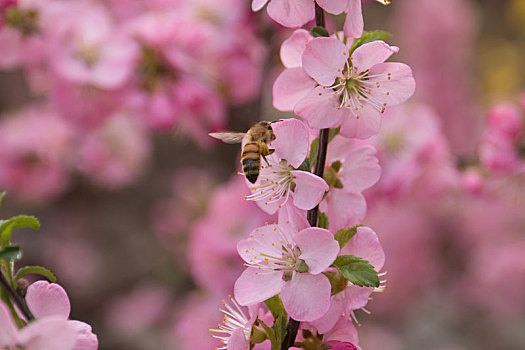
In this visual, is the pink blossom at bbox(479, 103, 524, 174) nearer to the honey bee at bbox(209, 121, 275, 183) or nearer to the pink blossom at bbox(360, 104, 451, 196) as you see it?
the pink blossom at bbox(360, 104, 451, 196)

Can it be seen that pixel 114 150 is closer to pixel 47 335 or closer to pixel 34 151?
pixel 34 151

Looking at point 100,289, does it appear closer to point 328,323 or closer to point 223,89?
point 223,89

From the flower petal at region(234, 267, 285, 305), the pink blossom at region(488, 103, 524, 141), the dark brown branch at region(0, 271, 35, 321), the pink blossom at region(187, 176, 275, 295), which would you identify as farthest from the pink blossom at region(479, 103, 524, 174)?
the dark brown branch at region(0, 271, 35, 321)

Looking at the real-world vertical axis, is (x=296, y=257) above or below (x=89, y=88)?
below

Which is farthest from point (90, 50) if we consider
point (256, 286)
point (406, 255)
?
point (406, 255)

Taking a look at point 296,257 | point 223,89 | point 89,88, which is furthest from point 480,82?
point 296,257

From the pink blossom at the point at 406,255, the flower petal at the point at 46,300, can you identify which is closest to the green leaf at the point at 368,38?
the flower petal at the point at 46,300
